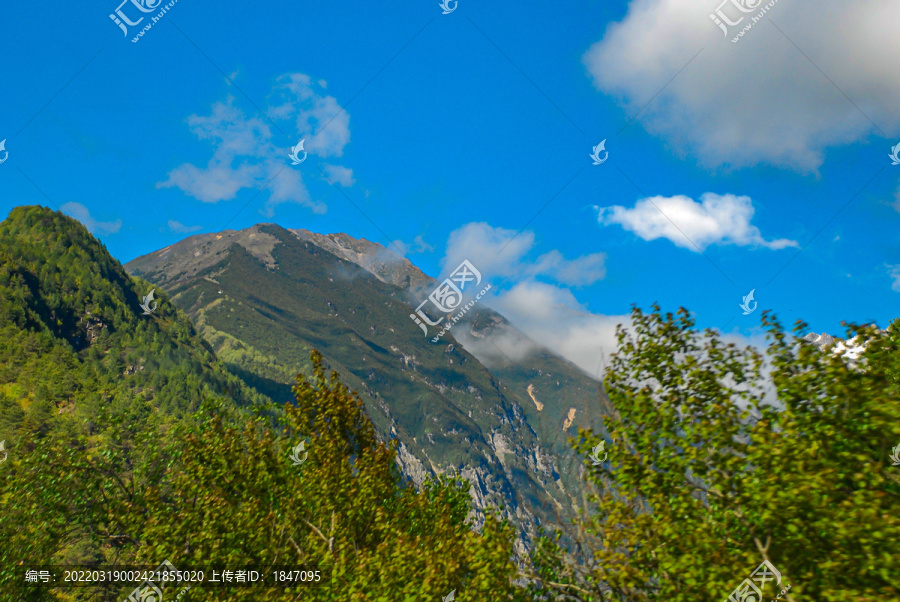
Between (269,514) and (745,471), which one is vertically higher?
(745,471)

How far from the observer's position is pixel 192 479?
2188 cm

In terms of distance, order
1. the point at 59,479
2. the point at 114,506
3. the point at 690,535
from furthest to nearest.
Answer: the point at 59,479
the point at 114,506
the point at 690,535

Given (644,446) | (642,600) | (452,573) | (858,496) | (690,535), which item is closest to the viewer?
(858,496)

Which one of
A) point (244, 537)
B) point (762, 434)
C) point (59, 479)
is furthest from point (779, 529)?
point (59, 479)

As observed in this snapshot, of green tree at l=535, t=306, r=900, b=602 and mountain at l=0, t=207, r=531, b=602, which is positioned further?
mountain at l=0, t=207, r=531, b=602

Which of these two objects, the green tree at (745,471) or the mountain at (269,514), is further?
the mountain at (269,514)

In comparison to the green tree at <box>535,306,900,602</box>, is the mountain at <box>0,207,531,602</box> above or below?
below

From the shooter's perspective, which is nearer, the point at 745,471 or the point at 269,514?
the point at 745,471

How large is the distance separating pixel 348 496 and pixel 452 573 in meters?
6.72

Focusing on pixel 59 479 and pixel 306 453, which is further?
pixel 59 479

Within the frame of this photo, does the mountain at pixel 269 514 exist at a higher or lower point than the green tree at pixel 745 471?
lower

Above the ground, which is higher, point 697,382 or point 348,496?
point 697,382

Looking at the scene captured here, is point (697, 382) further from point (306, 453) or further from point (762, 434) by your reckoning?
point (306, 453)

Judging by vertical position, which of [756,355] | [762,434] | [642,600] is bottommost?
[642,600]
